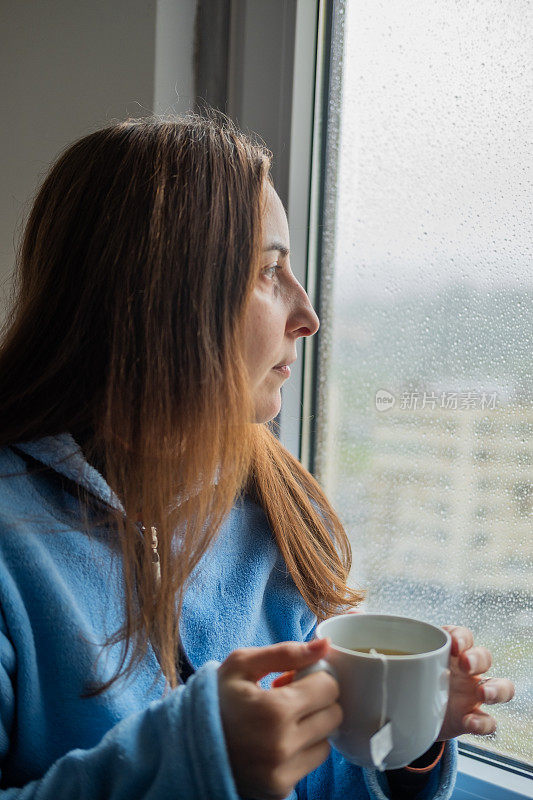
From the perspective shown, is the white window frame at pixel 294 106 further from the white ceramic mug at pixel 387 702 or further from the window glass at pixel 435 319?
the white ceramic mug at pixel 387 702

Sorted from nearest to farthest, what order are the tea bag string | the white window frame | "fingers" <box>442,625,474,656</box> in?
the tea bag string, "fingers" <box>442,625,474,656</box>, the white window frame

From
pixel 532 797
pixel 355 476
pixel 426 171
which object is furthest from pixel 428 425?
pixel 532 797

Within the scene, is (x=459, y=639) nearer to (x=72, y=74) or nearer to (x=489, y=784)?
(x=489, y=784)

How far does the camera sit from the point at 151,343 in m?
0.69

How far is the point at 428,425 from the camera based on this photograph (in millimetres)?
943

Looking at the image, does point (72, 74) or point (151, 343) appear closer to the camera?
point (151, 343)

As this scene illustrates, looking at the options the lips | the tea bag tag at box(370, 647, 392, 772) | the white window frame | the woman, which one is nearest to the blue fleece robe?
the woman

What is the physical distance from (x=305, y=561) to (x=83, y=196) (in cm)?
48

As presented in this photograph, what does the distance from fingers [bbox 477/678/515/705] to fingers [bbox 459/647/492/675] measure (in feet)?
0.06

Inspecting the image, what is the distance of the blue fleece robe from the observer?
520 mm

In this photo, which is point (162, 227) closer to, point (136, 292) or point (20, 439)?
point (136, 292)

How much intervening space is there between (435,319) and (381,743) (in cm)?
56

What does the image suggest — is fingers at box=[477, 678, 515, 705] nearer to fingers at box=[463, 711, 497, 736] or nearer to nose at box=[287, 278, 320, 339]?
fingers at box=[463, 711, 497, 736]

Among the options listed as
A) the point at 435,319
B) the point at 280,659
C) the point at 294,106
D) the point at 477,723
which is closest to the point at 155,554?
the point at 280,659
